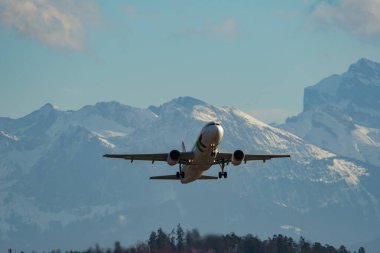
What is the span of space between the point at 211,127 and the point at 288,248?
92438 millimetres

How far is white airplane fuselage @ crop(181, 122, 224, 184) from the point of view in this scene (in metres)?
111

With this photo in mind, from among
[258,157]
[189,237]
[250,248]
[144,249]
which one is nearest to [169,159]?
[258,157]

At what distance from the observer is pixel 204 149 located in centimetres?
11425

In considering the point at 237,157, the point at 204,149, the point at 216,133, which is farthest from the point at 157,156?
the point at 216,133

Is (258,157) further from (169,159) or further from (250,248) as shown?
(250,248)

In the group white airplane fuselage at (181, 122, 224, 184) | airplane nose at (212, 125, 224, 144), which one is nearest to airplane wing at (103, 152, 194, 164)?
white airplane fuselage at (181, 122, 224, 184)

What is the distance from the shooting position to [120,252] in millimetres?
150500

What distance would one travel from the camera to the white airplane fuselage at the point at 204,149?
365 ft

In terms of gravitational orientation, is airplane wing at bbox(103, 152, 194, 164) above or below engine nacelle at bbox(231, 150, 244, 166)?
above

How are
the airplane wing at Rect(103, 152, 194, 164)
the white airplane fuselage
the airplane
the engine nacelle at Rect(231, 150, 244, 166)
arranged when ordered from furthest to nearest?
the airplane wing at Rect(103, 152, 194, 164), the engine nacelle at Rect(231, 150, 244, 166), the airplane, the white airplane fuselage

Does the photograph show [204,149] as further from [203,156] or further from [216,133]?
[216,133]

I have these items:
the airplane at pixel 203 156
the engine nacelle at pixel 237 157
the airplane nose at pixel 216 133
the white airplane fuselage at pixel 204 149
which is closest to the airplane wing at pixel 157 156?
the airplane at pixel 203 156

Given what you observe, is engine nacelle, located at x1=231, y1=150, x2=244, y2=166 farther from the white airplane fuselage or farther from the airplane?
the white airplane fuselage

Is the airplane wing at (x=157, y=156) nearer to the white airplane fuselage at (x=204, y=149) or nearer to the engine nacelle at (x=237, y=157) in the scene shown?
the white airplane fuselage at (x=204, y=149)
